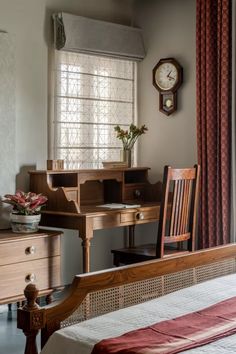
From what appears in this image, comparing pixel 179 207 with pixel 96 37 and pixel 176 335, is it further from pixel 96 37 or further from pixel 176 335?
pixel 176 335

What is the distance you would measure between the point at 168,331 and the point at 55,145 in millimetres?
2666

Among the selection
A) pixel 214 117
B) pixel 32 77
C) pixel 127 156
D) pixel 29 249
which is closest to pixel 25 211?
pixel 29 249

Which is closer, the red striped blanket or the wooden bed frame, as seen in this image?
the red striped blanket

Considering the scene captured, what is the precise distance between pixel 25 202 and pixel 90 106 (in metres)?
1.24

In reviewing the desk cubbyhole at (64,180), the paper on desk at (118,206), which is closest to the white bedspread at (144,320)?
the paper on desk at (118,206)

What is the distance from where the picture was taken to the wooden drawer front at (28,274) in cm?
362

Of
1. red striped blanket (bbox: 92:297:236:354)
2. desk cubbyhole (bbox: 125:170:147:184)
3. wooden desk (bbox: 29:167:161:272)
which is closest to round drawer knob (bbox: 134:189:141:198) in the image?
wooden desk (bbox: 29:167:161:272)

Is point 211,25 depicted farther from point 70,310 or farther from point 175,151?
point 70,310

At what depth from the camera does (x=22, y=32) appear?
438cm

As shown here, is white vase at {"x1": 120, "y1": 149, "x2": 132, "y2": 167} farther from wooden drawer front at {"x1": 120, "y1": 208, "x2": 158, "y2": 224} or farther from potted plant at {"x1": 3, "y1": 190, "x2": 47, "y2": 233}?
potted plant at {"x1": 3, "y1": 190, "x2": 47, "y2": 233}

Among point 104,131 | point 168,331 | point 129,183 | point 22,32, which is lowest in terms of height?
point 168,331

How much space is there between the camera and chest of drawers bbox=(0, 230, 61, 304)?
3629 millimetres

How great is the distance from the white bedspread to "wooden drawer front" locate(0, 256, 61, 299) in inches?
50.4

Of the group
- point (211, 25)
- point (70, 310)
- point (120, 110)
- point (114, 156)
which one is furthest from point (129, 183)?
point (70, 310)
